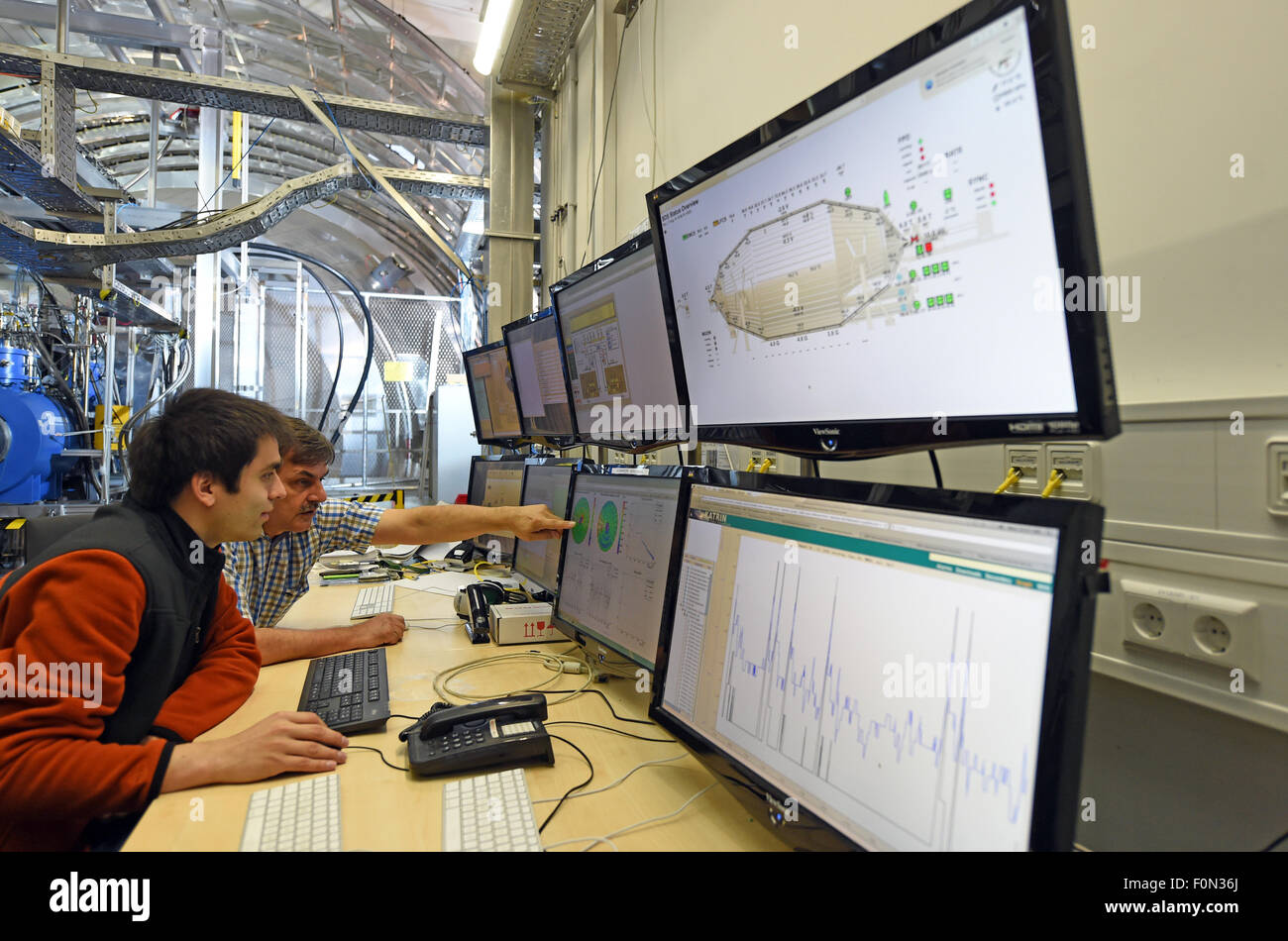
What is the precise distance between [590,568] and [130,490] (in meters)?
0.90

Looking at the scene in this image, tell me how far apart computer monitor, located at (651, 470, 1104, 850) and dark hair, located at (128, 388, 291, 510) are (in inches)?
38.2

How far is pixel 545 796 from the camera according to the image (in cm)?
88

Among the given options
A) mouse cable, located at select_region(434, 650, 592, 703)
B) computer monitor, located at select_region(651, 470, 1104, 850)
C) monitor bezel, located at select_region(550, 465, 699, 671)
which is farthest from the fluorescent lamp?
computer monitor, located at select_region(651, 470, 1104, 850)

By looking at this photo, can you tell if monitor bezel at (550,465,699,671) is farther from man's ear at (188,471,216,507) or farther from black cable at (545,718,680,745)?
man's ear at (188,471,216,507)

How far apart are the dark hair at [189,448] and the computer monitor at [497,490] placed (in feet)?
2.83

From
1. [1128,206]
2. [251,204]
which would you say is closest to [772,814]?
[1128,206]

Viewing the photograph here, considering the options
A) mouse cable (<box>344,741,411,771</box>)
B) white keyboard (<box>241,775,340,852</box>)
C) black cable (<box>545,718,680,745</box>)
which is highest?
black cable (<box>545,718,680,745</box>)

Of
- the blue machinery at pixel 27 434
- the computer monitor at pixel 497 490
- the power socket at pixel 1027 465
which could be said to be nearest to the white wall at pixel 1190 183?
the power socket at pixel 1027 465

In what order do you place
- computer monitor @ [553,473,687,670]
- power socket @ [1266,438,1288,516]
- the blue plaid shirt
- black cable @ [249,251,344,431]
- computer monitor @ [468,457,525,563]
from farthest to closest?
black cable @ [249,251,344,431] → computer monitor @ [468,457,525,563] → the blue plaid shirt → computer monitor @ [553,473,687,670] → power socket @ [1266,438,1288,516]

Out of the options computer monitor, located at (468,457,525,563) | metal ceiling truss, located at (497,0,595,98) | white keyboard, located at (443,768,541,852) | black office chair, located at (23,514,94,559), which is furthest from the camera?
metal ceiling truss, located at (497,0,595,98)

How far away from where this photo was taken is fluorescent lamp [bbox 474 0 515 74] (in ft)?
8.49

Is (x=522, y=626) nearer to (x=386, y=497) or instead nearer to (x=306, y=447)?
(x=306, y=447)

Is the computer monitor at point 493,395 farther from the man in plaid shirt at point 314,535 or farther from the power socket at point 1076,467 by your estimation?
the power socket at point 1076,467
